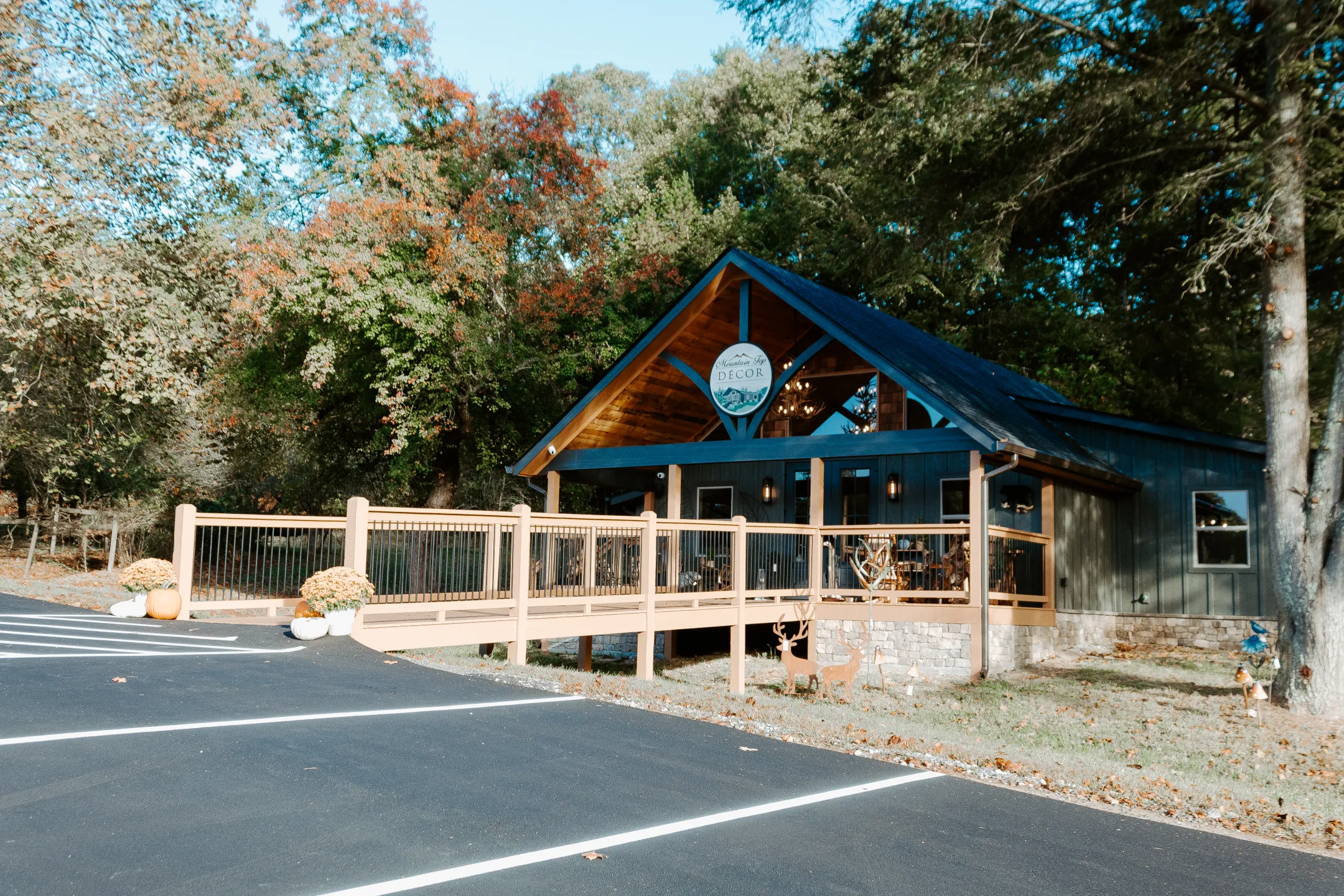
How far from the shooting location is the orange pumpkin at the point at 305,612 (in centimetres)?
998

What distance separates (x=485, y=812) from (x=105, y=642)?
656 cm

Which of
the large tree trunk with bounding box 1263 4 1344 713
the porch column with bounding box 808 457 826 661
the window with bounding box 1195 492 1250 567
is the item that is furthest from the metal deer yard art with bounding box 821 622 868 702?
the window with bounding box 1195 492 1250 567

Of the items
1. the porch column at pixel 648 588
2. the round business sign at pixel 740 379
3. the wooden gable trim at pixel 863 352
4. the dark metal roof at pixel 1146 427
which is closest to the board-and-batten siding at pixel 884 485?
the round business sign at pixel 740 379

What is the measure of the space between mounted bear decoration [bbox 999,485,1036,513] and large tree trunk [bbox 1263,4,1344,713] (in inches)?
191

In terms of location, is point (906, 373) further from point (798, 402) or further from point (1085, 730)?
point (1085, 730)

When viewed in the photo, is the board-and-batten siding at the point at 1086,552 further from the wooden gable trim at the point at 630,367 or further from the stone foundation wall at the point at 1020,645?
the wooden gable trim at the point at 630,367

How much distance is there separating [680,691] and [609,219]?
2351cm

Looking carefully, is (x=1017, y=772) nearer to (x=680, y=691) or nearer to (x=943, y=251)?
(x=680, y=691)

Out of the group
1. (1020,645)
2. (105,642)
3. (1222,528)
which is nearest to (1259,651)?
(1020,645)

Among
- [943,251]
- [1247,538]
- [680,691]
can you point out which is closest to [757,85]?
[943,251]

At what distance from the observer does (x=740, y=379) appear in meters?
16.5

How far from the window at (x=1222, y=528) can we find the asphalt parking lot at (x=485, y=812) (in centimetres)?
1301

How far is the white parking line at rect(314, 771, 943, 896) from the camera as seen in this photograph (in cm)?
397

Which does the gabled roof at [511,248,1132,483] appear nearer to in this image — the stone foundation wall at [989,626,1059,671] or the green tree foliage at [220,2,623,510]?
the stone foundation wall at [989,626,1059,671]
